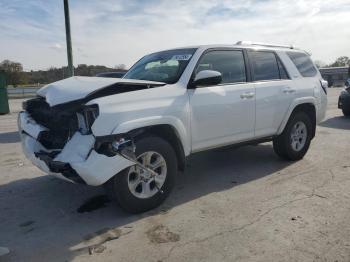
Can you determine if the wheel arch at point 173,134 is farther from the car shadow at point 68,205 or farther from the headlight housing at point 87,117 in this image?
the car shadow at point 68,205

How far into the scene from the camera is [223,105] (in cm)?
500

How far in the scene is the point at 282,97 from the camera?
5.92 metres

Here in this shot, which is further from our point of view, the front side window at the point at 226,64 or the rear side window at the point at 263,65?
the rear side window at the point at 263,65

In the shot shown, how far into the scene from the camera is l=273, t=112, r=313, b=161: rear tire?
6188 mm

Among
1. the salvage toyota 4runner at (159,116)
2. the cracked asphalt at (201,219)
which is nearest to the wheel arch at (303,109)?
the salvage toyota 4runner at (159,116)

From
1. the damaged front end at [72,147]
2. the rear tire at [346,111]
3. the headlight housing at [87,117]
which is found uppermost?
the headlight housing at [87,117]

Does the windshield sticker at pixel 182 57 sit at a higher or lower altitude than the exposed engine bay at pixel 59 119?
higher

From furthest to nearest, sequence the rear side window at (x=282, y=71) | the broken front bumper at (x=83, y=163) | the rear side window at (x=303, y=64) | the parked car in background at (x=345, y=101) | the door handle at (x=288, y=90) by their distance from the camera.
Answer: the parked car in background at (x=345, y=101), the rear side window at (x=303, y=64), the rear side window at (x=282, y=71), the door handle at (x=288, y=90), the broken front bumper at (x=83, y=163)

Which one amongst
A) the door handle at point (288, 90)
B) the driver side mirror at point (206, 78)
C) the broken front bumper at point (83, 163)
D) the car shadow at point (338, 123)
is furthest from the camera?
the car shadow at point (338, 123)

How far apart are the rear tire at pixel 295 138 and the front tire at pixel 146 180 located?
2483 millimetres

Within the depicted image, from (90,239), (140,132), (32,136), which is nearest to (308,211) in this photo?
(140,132)

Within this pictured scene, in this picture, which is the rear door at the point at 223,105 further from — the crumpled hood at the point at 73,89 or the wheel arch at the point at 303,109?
the wheel arch at the point at 303,109

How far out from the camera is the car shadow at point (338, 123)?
10.4 meters

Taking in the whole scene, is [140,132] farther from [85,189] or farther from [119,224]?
[85,189]
